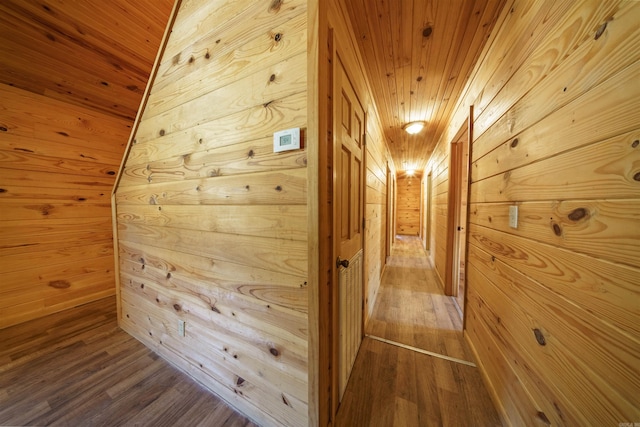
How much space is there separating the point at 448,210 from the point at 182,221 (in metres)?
2.96

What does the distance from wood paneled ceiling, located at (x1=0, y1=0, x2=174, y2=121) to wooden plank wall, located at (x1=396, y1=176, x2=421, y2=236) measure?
7488 mm

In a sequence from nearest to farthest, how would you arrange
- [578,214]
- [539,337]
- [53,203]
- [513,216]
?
[578,214], [539,337], [513,216], [53,203]

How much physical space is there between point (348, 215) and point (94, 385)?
208 cm

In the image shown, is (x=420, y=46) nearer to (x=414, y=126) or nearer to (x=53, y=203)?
(x=414, y=126)

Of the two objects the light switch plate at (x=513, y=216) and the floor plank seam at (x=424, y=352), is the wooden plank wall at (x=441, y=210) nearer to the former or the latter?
the floor plank seam at (x=424, y=352)

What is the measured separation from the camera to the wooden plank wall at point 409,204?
24.9ft

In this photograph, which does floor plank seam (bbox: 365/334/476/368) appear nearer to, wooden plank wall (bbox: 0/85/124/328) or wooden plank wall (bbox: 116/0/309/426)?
wooden plank wall (bbox: 116/0/309/426)

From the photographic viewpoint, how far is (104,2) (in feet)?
4.77

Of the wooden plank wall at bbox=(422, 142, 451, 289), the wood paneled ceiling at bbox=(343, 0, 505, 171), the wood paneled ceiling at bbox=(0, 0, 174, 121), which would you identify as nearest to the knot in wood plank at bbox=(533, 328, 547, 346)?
the wood paneled ceiling at bbox=(343, 0, 505, 171)

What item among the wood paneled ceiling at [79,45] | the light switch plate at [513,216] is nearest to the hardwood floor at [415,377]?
the light switch plate at [513,216]

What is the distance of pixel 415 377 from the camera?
1425mm

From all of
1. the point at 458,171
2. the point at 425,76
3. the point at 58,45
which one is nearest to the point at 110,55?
the point at 58,45

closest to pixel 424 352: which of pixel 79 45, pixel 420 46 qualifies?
pixel 420 46

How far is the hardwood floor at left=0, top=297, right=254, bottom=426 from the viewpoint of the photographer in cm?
115
